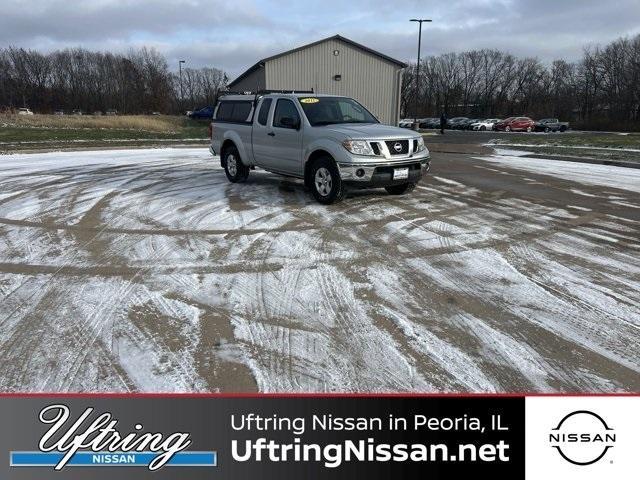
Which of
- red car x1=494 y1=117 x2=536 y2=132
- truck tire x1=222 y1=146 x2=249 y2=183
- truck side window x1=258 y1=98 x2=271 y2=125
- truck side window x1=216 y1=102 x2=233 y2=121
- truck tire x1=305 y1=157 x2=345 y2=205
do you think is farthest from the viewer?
red car x1=494 y1=117 x2=536 y2=132

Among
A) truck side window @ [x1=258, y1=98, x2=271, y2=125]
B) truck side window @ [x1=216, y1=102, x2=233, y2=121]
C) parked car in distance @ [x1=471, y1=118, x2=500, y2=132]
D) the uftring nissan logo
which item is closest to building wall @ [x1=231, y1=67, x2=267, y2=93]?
truck side window @ [x1=216, y1=102, x2=233, y2=121]

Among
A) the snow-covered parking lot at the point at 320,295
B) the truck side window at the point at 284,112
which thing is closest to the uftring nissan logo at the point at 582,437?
the snow-covered parking lot at the point at 320,295

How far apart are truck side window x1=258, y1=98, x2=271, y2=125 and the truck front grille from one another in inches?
115

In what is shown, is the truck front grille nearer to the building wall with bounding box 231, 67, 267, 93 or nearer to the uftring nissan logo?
the uftring nissan logo

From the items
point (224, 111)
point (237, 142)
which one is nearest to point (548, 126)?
point (224, 111)

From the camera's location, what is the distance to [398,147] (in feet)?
27.8

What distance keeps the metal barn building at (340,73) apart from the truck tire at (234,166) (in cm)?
2341

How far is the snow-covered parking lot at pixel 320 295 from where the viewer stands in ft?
10.8

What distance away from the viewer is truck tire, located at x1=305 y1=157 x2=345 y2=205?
27.1 ft

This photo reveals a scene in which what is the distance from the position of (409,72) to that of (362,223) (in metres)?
95.0

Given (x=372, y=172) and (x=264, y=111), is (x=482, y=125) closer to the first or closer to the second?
(x=264, y=111)

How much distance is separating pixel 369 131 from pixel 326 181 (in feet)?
3.65

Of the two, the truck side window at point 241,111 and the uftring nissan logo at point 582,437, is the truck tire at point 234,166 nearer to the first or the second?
the truck side window at point 241,111

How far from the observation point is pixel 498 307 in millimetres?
4305
